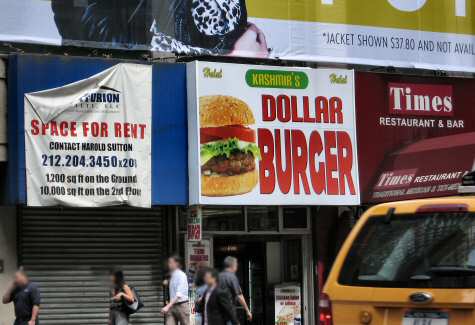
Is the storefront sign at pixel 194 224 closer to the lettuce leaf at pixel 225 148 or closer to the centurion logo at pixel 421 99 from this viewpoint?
the lettuce leaf at pixel 225 148

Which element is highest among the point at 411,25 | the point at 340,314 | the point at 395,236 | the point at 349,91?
the point at 411,25

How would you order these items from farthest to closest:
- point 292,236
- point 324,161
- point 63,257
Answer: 1. point 292,236
2. point 324,161
3. point 63,257

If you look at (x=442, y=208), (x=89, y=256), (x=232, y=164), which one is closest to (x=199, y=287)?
(x=89, y=256)

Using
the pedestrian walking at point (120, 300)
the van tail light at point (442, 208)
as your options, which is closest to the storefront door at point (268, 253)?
the pedestrian walking at point (120, 300)

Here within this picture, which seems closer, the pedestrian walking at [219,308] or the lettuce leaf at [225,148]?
the pedestrian walking at [219,308]

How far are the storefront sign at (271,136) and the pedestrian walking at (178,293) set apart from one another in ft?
4.55

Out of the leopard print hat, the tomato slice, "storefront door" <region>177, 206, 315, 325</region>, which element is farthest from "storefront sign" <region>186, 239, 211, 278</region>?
the leopard print hat

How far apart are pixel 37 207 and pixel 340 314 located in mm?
9915

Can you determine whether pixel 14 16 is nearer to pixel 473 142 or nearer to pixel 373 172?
pixel 373 172

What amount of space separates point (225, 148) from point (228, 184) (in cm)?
61

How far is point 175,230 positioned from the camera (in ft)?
57.8

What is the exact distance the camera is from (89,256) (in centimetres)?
1673

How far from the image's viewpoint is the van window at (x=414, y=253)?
22.7 feet

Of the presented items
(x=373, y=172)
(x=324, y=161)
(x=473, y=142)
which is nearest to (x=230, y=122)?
(x=324, y=161)
